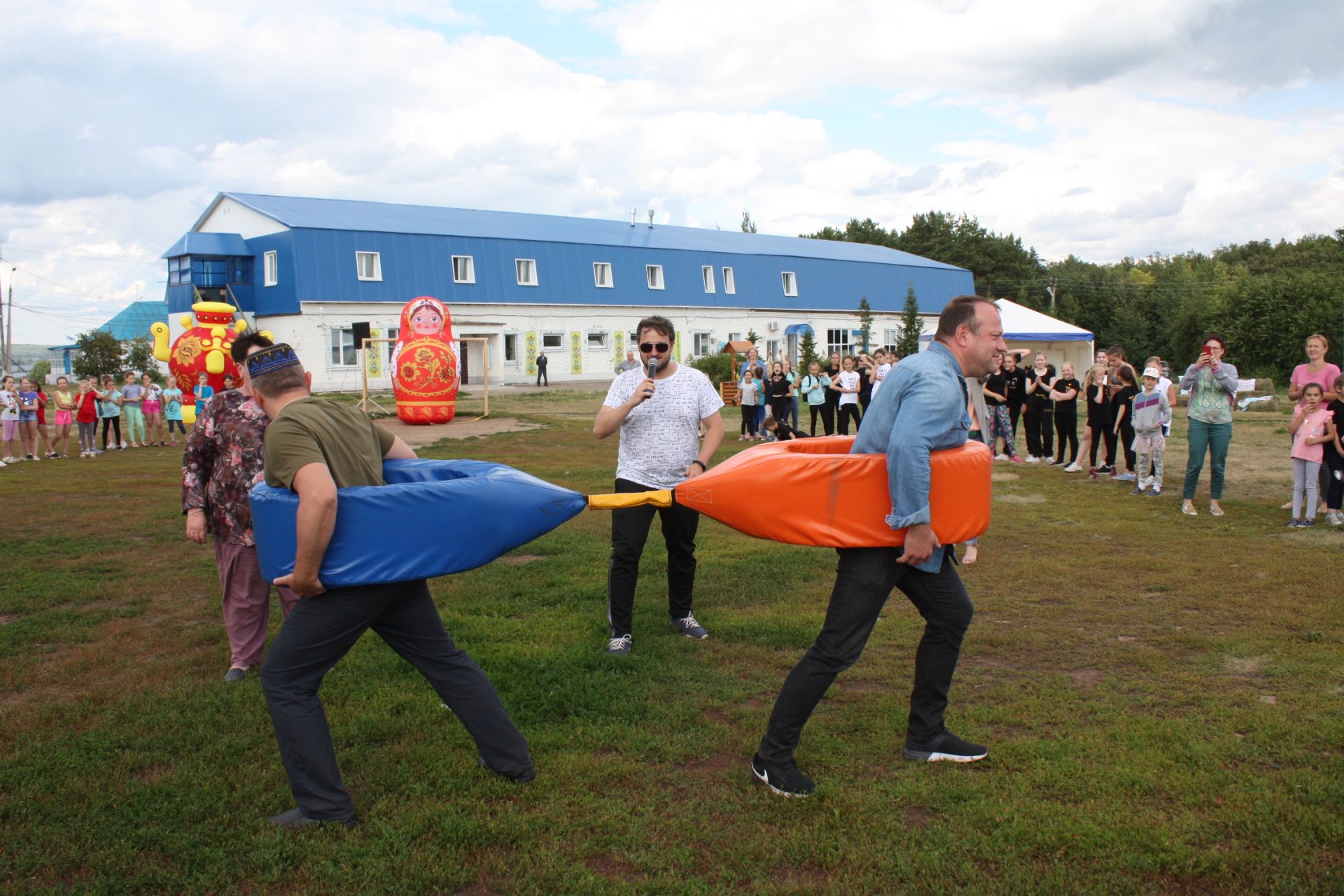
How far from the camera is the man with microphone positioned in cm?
595

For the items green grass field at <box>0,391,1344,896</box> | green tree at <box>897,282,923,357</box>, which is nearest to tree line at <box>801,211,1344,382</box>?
green tree at <box>897,282,923,357</box>

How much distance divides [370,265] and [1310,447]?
1382 inches

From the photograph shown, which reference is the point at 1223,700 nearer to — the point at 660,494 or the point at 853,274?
the point at 660,494

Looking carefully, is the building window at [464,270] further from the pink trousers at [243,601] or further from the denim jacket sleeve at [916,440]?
the denim jacket sleeve at [916,440]

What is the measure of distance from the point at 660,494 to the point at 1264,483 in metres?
12.0

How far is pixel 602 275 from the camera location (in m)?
Answer: 45.4

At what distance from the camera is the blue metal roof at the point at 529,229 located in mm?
39281

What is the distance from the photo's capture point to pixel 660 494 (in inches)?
187

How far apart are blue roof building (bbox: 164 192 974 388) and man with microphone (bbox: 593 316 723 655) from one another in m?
Answer: 34.3

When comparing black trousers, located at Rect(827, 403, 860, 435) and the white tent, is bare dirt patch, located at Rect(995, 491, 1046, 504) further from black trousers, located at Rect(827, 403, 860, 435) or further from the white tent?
the white tent

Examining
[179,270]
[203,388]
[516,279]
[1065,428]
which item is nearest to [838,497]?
[1065,428]

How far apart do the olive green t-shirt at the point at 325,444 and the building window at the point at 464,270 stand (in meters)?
38.2

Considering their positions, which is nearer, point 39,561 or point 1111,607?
point 1111,607

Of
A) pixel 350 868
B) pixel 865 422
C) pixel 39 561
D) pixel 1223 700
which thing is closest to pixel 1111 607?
pixel 1223 700
